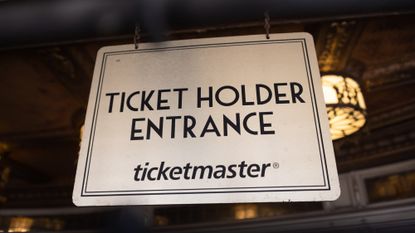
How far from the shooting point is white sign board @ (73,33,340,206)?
0.87 metres

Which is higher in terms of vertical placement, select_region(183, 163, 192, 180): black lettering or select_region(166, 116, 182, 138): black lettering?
select_region(166, 116, 182, 138): black lettering

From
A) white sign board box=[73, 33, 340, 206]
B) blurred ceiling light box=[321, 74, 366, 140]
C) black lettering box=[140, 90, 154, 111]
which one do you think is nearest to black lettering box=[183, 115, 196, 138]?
white sign board box=[73, 33, 340, 206]

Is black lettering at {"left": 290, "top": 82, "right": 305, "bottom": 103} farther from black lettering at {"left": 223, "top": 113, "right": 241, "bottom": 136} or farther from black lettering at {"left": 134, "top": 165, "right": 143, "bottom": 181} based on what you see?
black lettering at {"left": 134, "top": 165, "right": 143, "bottom": 181}

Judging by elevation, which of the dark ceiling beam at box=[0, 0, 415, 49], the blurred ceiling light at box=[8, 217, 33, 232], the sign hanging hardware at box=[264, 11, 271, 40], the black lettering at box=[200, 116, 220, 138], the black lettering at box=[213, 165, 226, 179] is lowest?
the black lettering at box=[213, 165, 226, 179]

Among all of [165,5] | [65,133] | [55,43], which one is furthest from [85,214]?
[165,5]

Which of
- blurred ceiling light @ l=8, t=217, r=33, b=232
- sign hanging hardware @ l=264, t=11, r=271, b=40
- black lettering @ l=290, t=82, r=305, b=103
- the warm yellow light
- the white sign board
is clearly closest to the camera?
the white sign board

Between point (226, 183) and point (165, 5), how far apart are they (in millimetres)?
580

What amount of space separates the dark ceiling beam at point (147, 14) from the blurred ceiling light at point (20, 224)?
409 cm

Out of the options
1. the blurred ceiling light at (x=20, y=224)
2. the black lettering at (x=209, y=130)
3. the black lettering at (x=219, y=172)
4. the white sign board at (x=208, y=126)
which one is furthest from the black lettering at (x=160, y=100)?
the blurred ceiling light at (x=20, y=224)

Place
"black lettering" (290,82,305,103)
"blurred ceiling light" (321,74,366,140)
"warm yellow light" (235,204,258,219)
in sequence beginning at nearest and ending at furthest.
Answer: "black lettering" (290,82,305,103)
"blurred ceiling light" (321,74,366,140)
"warm yellow light" (235,204,258,219)

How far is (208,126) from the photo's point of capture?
95 centimetres

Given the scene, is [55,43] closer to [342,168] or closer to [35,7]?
[35,7]

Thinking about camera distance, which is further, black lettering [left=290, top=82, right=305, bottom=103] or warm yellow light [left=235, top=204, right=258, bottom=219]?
warm yellow light [left=235, top=204, right=258, bottom=219]

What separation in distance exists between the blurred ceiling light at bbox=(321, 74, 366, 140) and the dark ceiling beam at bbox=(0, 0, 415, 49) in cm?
116
